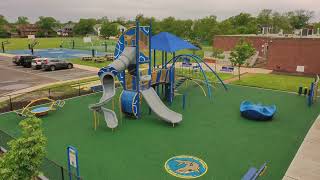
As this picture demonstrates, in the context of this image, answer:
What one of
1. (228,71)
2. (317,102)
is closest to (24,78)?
(228,71)

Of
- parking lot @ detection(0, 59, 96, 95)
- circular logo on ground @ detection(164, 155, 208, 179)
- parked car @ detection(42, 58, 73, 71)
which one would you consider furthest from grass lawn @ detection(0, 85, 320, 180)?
parked car @ detection(42, 58, 73, 71)

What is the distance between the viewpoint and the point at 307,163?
8867 millimetres

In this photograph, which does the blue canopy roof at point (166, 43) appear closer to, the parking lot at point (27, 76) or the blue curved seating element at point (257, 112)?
the blue curved seating element at point (257, 112)

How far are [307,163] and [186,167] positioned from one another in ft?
13.0

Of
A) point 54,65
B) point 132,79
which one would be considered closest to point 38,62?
point 54,65

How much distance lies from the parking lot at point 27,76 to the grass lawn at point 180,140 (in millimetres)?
7792

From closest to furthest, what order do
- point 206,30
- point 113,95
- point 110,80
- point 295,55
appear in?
point 113,95, point 110,80, point 295,55, point 206,30

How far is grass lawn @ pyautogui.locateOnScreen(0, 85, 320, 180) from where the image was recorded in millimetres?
10281

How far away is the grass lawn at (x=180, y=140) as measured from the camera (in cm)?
1028

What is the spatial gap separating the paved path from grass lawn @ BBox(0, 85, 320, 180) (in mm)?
978

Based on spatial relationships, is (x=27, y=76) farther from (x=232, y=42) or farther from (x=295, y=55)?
(x=232, y=42)

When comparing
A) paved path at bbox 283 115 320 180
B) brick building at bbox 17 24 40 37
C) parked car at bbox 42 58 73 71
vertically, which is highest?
brick building at bbox 17 24 40 37

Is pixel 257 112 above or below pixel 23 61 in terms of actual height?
below

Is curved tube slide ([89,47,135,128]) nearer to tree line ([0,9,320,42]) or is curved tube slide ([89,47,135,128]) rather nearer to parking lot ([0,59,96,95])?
parking lot ([0,59,96,95])
